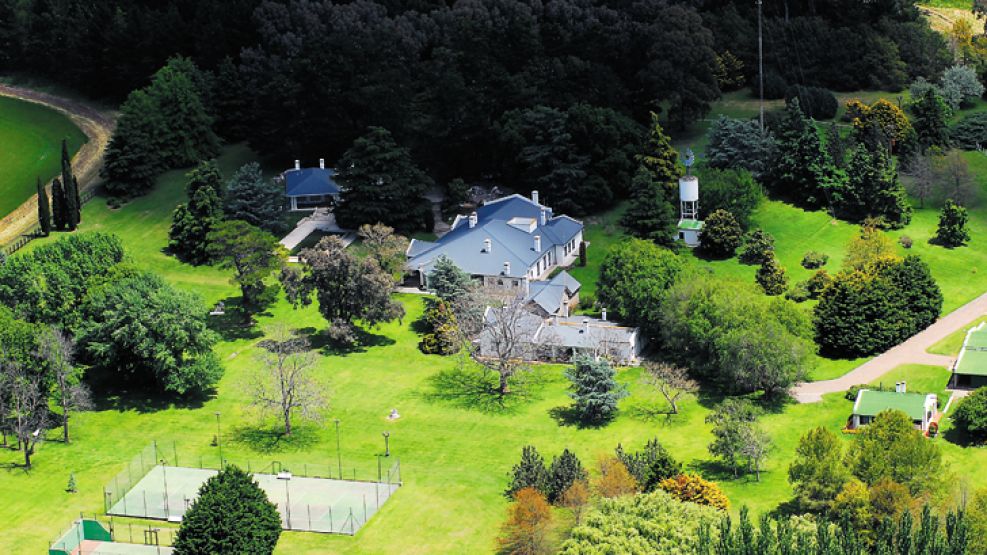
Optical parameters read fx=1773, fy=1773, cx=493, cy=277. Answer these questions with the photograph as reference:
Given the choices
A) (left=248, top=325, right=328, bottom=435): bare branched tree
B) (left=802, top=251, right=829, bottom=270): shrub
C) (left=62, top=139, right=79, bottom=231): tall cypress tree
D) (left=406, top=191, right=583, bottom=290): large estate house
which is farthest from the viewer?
(left=62, top=139, right=79, bottom=231): tall cypress tree

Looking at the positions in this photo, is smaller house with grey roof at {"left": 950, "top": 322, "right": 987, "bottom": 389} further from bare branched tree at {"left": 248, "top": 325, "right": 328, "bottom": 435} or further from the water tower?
bare branched tree at {"left": 248, "top": 325, "right": 328, "bottom": 435}

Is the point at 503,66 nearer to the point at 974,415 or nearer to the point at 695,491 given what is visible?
the point at 974,415

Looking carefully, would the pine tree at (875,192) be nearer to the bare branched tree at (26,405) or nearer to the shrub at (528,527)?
the shrub at (528,527)

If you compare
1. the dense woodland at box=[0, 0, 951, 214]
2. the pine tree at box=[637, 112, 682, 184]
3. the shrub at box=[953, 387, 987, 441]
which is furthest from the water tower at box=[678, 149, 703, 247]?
the shrub at box=[953, 387, 987, 441]

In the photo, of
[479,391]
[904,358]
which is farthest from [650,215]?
[904,358]

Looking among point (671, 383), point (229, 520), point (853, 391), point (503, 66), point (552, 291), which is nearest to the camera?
point (229, 520)

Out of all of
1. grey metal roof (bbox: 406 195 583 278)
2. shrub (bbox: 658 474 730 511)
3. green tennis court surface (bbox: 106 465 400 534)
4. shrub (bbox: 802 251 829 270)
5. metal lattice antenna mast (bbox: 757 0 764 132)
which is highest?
metal lattice antenna mast (bbox: 757 0 764 132)
